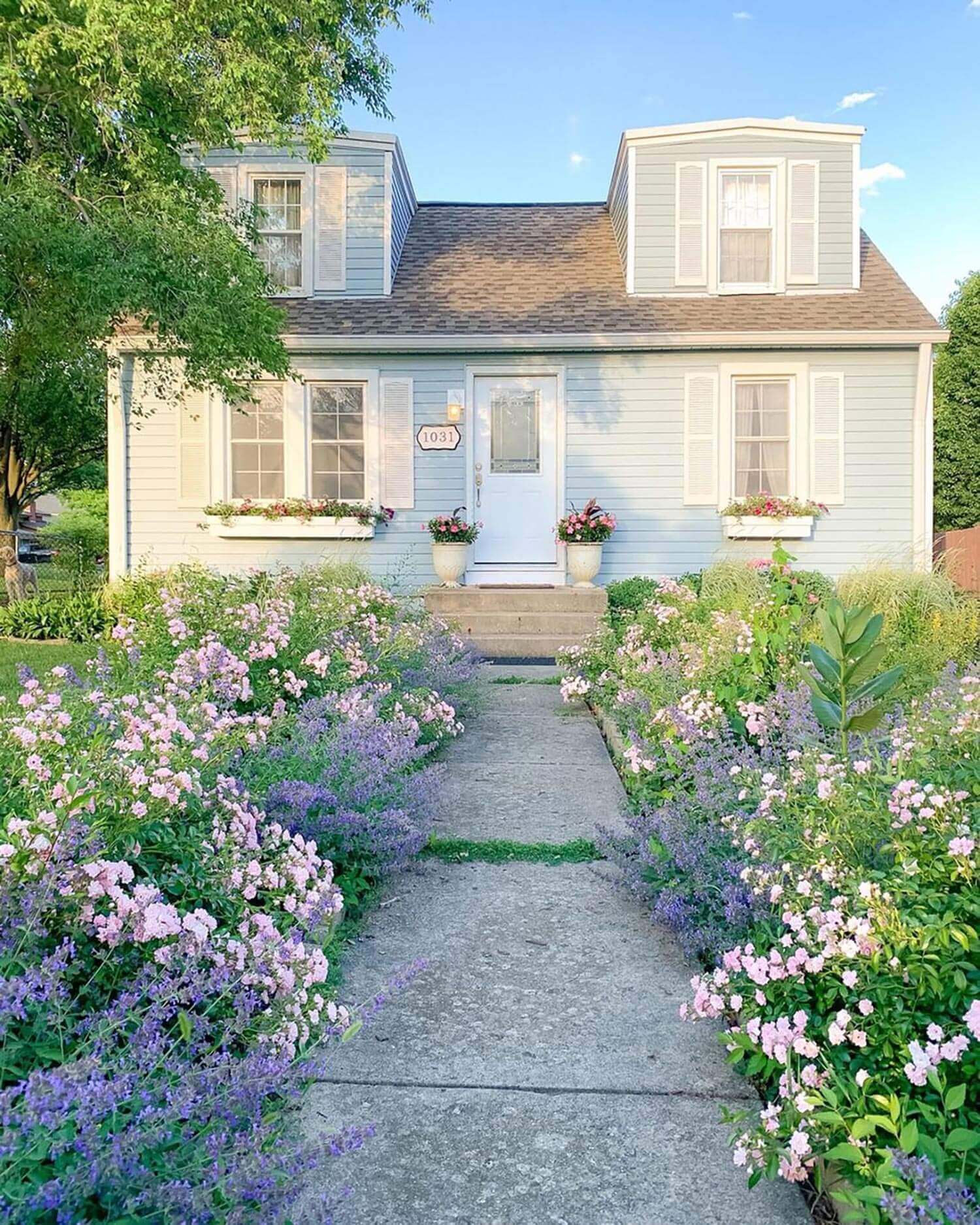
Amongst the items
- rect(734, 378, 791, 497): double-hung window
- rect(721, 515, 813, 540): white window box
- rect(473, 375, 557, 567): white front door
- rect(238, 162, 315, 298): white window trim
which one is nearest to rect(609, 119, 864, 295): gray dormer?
rect(734, 378, 791, 497): double-hung window

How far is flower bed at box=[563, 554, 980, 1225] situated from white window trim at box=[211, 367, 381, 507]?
23.9 ft

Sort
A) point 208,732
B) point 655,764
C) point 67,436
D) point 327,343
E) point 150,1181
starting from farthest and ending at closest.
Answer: point 67,436
point 327,343
point 655,764
point 208,732
point 150,1181

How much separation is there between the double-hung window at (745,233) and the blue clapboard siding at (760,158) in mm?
287

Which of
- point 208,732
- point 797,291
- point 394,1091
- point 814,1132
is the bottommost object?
point 394,1091

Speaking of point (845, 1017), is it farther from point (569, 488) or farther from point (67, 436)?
point (67, 436)

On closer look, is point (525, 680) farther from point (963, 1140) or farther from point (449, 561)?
point (963, 1140)

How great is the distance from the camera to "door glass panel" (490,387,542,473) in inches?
390

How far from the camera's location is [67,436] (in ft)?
50.1

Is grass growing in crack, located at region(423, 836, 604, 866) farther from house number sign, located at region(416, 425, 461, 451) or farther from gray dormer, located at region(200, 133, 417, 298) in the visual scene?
gray dormer, located at region(200, 133, 417, 298)

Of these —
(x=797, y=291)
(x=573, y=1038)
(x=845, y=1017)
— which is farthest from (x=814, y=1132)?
(x=797, y=291)

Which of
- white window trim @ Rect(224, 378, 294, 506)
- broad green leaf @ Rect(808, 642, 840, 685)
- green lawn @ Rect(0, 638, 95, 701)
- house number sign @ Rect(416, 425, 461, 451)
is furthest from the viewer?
white window trim @ Rect(224, 378, 294, 506)

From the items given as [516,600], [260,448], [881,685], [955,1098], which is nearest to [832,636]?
[881,685]

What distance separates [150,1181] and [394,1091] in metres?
0.74

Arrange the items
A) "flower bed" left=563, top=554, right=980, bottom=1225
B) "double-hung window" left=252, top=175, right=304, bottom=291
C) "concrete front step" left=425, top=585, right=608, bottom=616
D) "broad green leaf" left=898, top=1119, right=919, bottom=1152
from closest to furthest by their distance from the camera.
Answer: "broad green leaf" left=898, top=1119, right=919, bottom=1152 → "flower bed" left=563, top=554, right=980, bottom=1225 → "concrete front step" left=425, top=585, right=608, bottom=616 → "double-hung window" left=252, top=175, right=304, bottom=291
